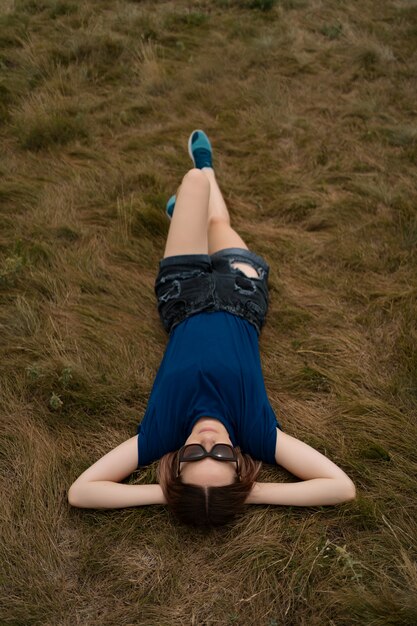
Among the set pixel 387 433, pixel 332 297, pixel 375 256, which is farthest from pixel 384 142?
pixel 387 433

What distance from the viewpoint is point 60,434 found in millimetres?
2779

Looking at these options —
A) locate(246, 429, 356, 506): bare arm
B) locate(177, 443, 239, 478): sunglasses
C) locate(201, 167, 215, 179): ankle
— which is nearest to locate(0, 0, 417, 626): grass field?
locate(246, 429, 356, 506): bare arm

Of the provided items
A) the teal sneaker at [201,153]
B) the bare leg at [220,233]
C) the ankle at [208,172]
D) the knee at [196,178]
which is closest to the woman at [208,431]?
the bare leg at [220,233]

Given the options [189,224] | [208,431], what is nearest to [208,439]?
[208,431]

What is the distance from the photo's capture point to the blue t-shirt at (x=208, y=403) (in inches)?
100

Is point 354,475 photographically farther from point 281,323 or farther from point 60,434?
point 60,434

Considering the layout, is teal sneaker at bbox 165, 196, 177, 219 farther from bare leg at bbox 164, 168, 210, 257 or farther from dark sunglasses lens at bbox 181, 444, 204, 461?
dark sunglasses lens at bbox 181, 444, 204, 461

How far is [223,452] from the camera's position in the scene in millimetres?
2303

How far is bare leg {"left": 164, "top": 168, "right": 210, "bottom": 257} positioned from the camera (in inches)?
122

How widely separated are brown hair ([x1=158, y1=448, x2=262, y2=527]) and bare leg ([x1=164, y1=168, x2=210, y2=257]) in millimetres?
1303

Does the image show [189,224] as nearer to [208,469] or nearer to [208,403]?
[208,403]

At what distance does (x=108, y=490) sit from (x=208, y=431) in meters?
0.57

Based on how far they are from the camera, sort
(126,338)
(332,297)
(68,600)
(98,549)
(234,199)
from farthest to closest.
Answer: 1. (234,199)
2. (332,297)
3. (126,338)
4. (98,549)
5. (68,600)

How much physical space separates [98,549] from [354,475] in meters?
1.35
